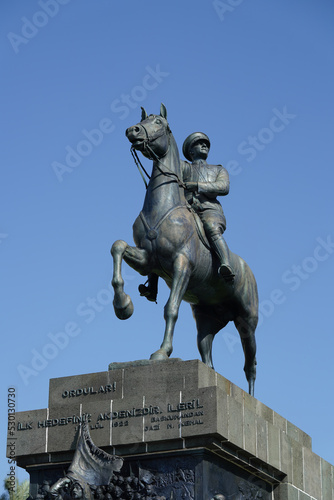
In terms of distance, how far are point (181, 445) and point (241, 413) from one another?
1.26 meters

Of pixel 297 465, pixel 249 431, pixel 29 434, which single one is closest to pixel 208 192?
pixel 249 431

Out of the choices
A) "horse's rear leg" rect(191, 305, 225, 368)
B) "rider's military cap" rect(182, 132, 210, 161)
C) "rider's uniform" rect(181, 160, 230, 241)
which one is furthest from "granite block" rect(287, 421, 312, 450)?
"rider's military cap" rect(182, 132, 210, 161)

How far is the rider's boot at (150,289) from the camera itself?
67.1 feet

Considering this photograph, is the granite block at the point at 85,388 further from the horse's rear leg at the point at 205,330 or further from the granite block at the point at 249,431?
the horse's rear leg at the point at 205,330

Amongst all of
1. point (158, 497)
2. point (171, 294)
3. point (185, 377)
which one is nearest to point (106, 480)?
point (158, 497)

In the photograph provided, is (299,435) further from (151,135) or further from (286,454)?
(151,135)

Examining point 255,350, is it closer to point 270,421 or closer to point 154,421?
point 270,421

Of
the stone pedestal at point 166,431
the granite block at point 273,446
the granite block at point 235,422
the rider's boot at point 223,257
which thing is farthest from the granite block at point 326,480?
the rider's boot at point 223,257

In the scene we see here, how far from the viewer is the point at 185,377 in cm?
1814

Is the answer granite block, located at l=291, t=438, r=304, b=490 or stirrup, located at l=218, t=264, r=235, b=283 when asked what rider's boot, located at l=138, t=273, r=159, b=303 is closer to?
stirrup, located at l=218, t=264, r=235, b=283

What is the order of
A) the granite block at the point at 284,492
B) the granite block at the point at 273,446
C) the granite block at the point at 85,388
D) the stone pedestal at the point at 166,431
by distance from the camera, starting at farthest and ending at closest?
the granite block at the point at 284,492
the granite block at the point at 273,446
the granite block at the point at 85,388
the stone pedestal at the point at 166,431

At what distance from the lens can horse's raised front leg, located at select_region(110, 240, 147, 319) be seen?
749 inches

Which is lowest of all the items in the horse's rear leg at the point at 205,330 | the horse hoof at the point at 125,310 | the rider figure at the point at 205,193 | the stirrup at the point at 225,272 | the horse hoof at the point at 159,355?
the horse hoof at the point at 159,355

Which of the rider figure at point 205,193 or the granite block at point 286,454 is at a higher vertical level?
the rider figure at point 205,193
